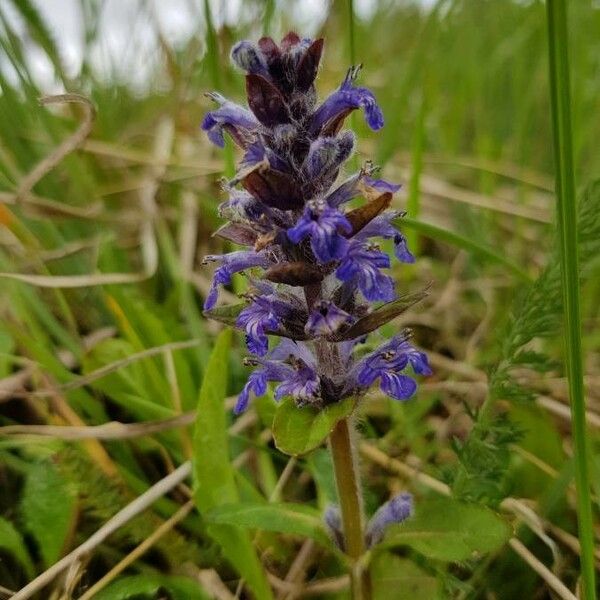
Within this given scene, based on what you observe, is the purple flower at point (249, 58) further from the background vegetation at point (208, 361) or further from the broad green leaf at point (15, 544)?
the broad green leaf at point (15, 544)

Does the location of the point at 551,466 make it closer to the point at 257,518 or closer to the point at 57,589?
the point at 257,518

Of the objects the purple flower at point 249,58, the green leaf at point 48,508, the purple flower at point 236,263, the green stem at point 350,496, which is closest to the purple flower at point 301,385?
the green stem at point 350,496

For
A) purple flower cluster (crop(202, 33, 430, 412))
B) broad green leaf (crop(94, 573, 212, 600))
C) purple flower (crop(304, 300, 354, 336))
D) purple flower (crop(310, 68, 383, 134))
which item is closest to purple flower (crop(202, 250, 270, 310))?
purple flower cluster (crop(202, 33, 430, 412))

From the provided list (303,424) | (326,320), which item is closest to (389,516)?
(303,424)

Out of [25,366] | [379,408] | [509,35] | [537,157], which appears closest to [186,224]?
[25,366]

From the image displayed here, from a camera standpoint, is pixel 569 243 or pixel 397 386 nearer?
pixel 569 243

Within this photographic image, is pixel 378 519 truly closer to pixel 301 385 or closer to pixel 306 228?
pixel 301 385
